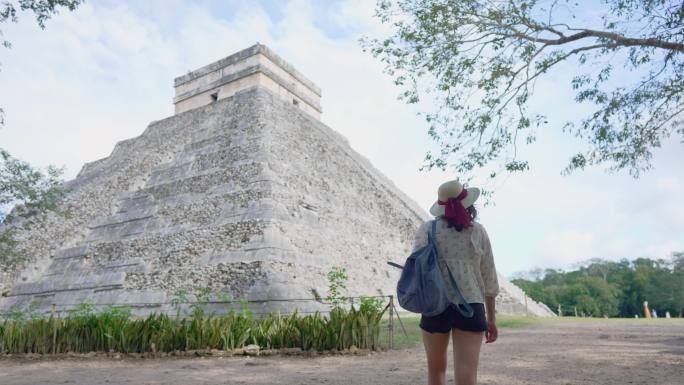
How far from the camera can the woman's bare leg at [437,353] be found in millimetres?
2621

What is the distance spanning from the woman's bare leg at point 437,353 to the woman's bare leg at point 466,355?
0.27 ft

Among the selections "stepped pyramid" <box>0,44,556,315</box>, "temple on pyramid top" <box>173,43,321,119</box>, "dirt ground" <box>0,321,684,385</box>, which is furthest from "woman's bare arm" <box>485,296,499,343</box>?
"temple on pyramid top" <box>173,43,321,119</box>

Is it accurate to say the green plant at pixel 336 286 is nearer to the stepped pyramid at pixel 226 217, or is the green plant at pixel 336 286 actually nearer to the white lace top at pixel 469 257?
the stepped pyramid at pixel 226 217

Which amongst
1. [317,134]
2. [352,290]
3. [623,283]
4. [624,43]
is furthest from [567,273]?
[624,43]

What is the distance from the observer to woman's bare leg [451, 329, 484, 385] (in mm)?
2520

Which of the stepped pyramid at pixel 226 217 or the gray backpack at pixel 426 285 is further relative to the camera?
the stepped pyramid at pixel 226 217

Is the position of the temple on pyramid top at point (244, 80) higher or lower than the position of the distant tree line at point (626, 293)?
higher

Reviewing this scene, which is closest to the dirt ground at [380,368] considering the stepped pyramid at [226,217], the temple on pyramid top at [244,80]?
the stepped pyramid at [226,217]

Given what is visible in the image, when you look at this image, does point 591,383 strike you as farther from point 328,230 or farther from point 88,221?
point 88,221

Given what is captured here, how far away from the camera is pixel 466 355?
2531 millimetres

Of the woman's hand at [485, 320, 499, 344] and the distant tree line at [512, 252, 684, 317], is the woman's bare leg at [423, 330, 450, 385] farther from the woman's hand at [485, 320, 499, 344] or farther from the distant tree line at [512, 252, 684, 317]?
the distant tree line at [512, 252, 684, 317]

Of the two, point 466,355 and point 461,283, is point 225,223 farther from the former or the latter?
point 466,355

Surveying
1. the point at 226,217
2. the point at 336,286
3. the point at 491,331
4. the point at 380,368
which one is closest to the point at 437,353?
the point at 491,331

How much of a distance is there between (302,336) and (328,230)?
674 centimetres
